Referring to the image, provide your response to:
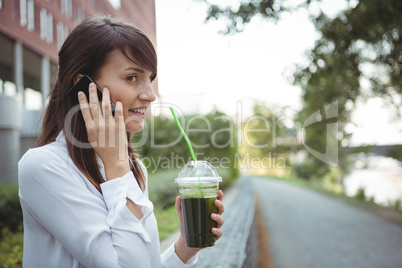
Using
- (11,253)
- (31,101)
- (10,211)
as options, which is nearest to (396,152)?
(10,211)

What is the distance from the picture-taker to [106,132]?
1.39 metres

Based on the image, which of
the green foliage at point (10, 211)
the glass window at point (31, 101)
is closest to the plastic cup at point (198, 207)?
the green foliage at point (10, 211)

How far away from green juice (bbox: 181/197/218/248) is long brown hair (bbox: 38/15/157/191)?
54 cm

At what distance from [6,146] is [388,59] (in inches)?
393

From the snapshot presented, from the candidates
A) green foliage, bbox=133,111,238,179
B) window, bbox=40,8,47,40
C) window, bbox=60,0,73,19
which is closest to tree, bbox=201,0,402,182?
green foliage, bbox=133,111,238,179

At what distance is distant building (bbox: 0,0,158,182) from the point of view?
9.19 metres

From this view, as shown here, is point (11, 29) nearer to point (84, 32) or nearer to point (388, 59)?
point (388, 59)

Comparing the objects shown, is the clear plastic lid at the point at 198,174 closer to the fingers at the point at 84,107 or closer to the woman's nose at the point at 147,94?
the woman's nose at the point at 147,94

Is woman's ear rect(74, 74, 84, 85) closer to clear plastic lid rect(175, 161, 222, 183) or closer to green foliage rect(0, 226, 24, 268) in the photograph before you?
clear plastic lid rect(175, 161, 222, 183)

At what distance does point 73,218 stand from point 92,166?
269 mm

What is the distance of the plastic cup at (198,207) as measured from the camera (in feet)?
5.90

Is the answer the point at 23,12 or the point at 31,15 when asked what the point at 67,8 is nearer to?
the point at 31,15

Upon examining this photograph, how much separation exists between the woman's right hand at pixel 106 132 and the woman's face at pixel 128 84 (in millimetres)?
128

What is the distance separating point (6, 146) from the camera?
30.1 feet
